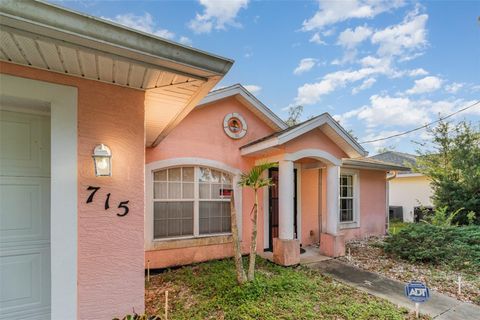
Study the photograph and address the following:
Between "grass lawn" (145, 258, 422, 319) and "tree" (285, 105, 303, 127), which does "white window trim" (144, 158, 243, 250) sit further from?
"tree" (285, 105, 303, 127)

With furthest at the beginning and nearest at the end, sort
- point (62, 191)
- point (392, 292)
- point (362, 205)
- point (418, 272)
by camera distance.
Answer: point (362, 205) < point (418, 272) < point (392, 292) < point (62, 191)

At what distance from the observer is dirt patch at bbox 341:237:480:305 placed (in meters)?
5.64

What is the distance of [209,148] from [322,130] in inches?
134

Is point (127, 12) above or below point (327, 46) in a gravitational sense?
below

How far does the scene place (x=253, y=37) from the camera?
11414 millimetres

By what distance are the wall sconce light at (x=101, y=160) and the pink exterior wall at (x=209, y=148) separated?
3965mm

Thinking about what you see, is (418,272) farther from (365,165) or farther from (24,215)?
(24,215)

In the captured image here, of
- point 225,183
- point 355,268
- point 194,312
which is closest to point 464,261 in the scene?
point 355,268

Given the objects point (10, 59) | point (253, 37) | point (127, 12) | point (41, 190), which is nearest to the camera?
point (10, 59)

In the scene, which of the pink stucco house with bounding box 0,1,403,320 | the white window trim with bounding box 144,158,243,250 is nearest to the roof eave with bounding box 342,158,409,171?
the white window trim with bounding box 144,158,243,250

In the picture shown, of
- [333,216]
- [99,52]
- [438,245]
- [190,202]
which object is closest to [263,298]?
[190,202]

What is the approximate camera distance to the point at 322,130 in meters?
7.64

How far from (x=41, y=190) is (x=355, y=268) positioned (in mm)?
7299

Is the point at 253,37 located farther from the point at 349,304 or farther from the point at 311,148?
the point at 349,304
